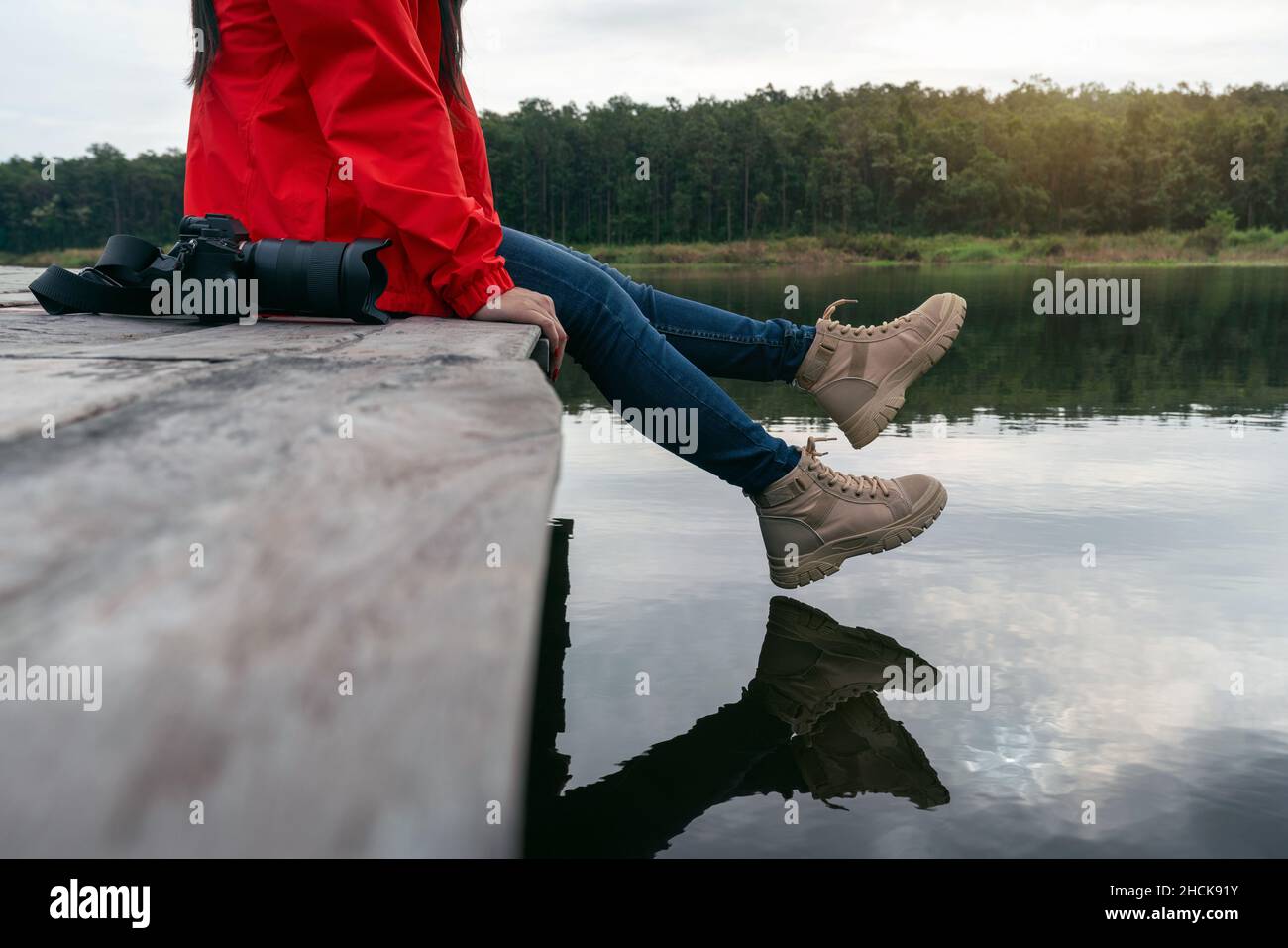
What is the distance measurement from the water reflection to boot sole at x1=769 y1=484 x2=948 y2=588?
17cm

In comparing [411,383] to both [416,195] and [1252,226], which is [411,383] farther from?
[1252,226]

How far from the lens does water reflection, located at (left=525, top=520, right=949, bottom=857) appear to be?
1813 mm

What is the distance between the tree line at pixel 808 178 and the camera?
59344 mm

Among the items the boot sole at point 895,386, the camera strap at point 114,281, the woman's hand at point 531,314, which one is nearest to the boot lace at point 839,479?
the boot sole at point 895,386

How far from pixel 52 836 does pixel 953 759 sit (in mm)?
1890

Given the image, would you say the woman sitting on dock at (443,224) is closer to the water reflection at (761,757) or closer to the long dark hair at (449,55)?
the long dark hair at (449,55)

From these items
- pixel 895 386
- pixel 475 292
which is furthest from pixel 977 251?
pixel 475 292

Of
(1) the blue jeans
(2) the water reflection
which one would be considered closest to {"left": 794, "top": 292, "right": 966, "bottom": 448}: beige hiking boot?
(1) the blue jeans

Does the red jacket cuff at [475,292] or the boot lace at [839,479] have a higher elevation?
the red jacket cuff at [475,292]

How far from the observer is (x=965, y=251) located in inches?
2000

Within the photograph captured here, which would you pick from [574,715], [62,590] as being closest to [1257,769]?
[574,715]

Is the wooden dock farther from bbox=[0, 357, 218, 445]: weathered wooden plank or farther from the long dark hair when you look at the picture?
the long dark hair

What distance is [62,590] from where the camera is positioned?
20.3 inches

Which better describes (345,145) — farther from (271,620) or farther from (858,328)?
(271,620)
